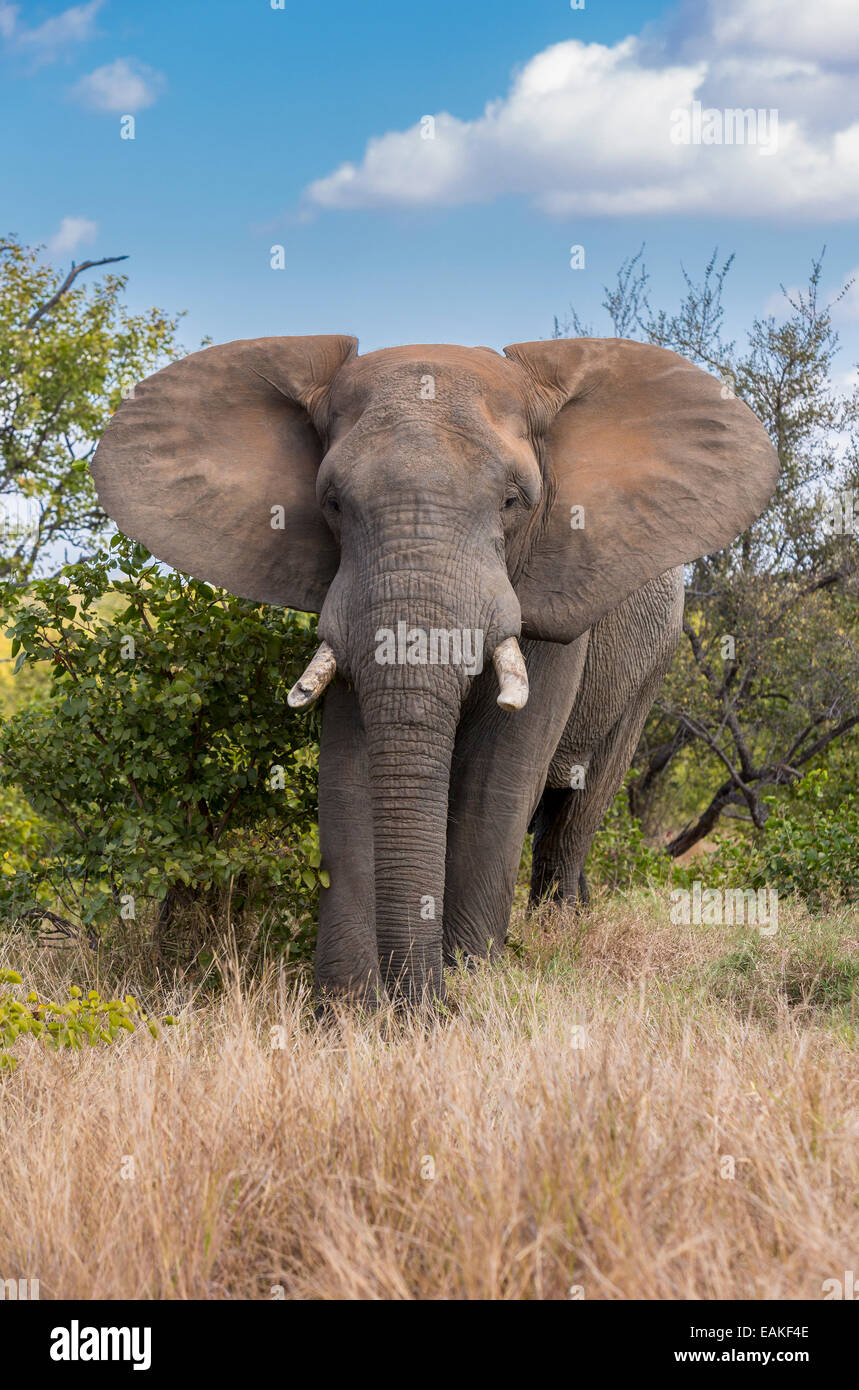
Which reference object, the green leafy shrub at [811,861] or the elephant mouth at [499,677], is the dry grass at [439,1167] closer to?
the elephant mouth at [499,677]

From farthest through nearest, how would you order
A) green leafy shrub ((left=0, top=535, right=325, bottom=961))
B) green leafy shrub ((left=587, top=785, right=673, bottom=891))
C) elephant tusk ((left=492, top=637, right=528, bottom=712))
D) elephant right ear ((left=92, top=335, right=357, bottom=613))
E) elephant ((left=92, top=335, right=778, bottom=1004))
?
green leafy shrub ((left=587, top=785, right=673, bottom=891)) → green leafy shrub ((left=0, top=535, right=325, bottom=961)) → elephant right ear ((left=92, top=335, right=357, bottom=613)) → elephant ((left=92, top=335, right=778, bottom=1004)) → elephant tusk ((left=492, top=637, right=528, bottom=712))

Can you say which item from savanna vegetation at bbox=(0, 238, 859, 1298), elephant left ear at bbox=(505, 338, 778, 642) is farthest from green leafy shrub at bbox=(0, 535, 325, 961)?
elephant left ear at bbox=(505, 338, 778, 642)

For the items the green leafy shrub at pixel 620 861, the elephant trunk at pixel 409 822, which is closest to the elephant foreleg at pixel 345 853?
the elephant trunk at pixel 409 822

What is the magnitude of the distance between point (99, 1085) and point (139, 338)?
40.3ft

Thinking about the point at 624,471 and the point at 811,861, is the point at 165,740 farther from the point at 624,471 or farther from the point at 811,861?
the point at 811,861

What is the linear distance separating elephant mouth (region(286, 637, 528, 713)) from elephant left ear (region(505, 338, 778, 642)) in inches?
32.5

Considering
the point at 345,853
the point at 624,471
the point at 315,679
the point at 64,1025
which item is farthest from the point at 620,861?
the point at 64,1025

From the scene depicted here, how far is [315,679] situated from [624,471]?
212 cm

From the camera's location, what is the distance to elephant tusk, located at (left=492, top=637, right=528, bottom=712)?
220 inches

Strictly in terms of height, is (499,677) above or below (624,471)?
below

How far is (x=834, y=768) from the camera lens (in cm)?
1459

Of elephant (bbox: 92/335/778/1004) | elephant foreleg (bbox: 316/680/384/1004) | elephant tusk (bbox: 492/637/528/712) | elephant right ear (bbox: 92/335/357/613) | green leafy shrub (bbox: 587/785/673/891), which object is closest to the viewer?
elephant tusk (bbox: 492/637/528/712)

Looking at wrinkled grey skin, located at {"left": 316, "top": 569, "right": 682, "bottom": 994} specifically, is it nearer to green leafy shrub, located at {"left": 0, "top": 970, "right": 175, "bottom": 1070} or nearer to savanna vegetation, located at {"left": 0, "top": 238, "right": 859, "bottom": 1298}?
savanna vegetation, located at {"left": 0, "top": 238, "right": 859, "bottom": 1298}

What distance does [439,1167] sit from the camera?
11.6 ft
